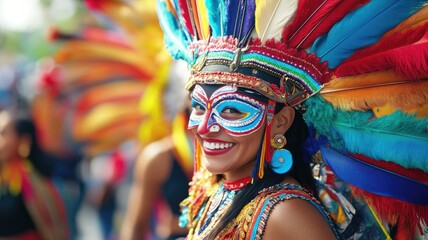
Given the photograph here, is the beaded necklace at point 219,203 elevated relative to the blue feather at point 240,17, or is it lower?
lower

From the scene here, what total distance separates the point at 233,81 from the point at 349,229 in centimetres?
96

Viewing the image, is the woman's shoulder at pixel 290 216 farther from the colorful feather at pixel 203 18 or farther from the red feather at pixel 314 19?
the colorful feather at pixel 203 18

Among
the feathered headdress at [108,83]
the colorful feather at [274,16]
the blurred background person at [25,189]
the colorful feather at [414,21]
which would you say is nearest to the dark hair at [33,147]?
the blurred background person at [25,189]

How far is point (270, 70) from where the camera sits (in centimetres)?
317

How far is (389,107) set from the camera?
310cm

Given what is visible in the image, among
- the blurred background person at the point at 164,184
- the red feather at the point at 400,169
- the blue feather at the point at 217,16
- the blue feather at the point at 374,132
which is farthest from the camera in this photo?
the blurred background person at the point at 164,184

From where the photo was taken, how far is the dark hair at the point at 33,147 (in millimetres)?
6777

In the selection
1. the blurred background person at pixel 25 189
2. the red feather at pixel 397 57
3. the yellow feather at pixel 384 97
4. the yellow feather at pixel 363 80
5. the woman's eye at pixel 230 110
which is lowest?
the blurred background person at pixel 25 189

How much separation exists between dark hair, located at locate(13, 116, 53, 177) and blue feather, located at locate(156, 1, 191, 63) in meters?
3.31

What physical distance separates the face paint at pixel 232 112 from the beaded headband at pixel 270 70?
5cm

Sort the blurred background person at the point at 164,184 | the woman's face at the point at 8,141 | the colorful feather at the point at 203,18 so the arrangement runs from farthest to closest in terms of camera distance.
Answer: the woman's face at the point at 8,141, the blurred background person at the point at 164,184, the colorful feather at the point at 203,18

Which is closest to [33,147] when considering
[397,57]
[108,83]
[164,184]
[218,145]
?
[108,83]

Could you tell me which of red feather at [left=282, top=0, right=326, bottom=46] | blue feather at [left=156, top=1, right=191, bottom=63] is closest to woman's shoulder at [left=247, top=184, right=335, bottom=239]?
red feather at [left=282, top=0, right=326, bottom=46]

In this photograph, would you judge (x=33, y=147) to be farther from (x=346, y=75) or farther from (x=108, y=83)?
(x=346, y=75)
